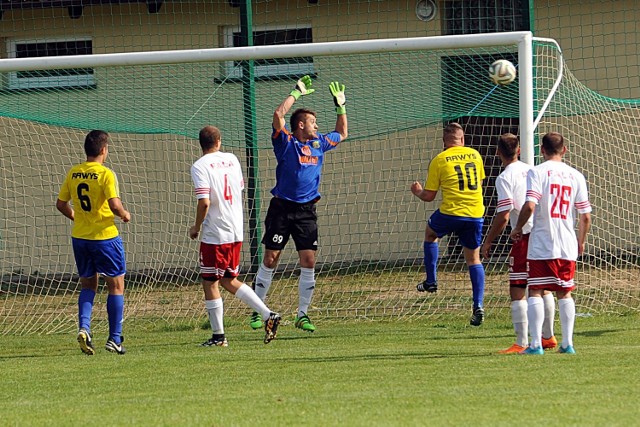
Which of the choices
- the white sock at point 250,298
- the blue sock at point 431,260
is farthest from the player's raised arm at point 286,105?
the blue sock at point 431,260

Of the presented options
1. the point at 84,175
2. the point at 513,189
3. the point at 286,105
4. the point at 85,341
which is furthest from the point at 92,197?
the point at 513,189

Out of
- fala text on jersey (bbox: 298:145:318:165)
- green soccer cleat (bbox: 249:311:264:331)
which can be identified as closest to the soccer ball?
fala text on jersey (bbox: 298:145:318:165)

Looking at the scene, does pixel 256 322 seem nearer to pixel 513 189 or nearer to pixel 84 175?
pixel 84 175

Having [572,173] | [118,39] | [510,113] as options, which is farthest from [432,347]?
[118,39]

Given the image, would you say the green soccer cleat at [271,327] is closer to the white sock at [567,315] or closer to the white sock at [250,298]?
the white sock at [250,298]

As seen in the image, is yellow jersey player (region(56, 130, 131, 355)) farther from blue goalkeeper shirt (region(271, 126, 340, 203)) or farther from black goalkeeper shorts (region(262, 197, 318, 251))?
blue goalkeeper shirt (region(271, 126, 340, 203))

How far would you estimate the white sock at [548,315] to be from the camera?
855 centimetres

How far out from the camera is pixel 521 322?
873 centimetres

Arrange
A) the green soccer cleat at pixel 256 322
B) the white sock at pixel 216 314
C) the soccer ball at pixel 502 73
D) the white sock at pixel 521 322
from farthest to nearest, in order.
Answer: the green soccer cleat at pixel 256 322 → the soccer ball at pixel 502 73 → the white sock at pixel 216 314 → the white sock at pixel 521 322

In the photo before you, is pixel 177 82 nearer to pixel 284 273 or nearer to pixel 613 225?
pixel 284 273

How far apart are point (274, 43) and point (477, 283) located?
20.5 feet

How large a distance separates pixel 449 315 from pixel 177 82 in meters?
4.37

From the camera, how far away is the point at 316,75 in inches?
535

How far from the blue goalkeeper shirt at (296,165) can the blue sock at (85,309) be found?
2049 millimetres
